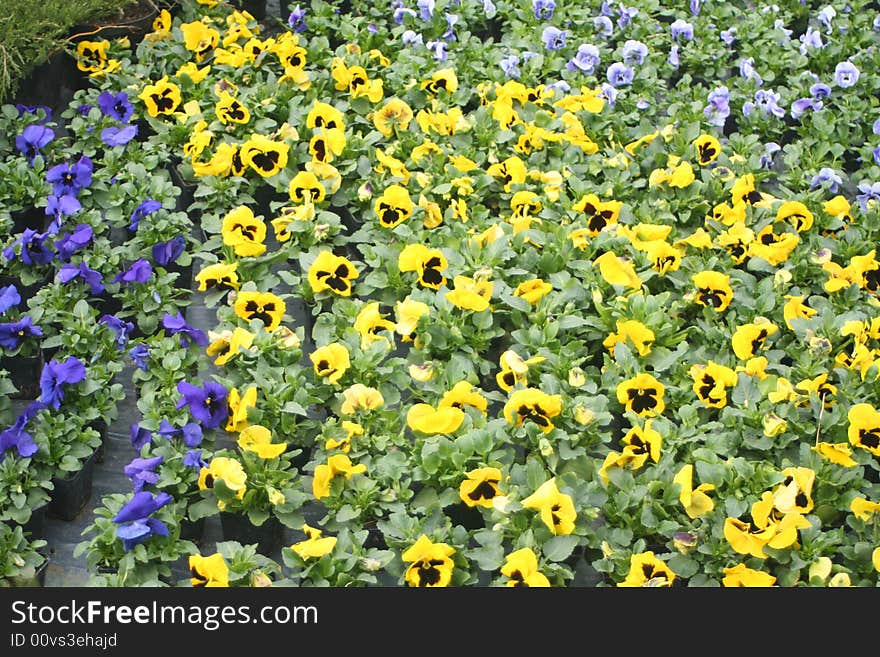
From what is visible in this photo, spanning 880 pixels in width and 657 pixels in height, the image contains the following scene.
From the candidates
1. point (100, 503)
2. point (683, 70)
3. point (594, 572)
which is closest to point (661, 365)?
point (594, 572)

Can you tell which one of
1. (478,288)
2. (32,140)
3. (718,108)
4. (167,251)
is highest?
(718,108)

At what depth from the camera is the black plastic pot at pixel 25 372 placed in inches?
125

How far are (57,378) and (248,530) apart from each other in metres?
0.64

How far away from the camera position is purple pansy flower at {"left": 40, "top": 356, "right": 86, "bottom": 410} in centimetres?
288

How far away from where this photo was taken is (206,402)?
2.91 meters

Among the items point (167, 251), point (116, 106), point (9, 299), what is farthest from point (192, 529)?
point (116, 106)

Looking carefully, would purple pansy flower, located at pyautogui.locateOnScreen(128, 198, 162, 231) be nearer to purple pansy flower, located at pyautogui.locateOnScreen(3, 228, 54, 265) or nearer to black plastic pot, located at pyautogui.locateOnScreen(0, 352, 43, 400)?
purple pansy flower, located at pyautogui.locateOnScreen(3, 228, 54, 265)

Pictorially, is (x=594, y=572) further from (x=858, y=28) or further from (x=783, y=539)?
(x=858, y=28)

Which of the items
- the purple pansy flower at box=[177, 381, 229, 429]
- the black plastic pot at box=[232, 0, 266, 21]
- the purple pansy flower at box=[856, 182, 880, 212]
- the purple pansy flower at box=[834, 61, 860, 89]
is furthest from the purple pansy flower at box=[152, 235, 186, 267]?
the purple pansy flower at box=[834, 61, 860, 89]

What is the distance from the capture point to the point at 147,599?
244 centimetres

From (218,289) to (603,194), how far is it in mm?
1363

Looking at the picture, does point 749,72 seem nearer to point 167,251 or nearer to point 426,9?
point 426,9

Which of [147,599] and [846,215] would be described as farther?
[846,215]

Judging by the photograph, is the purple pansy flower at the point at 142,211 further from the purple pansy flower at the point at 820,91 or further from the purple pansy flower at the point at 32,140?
the purple pansy flower at the point at 820,91
